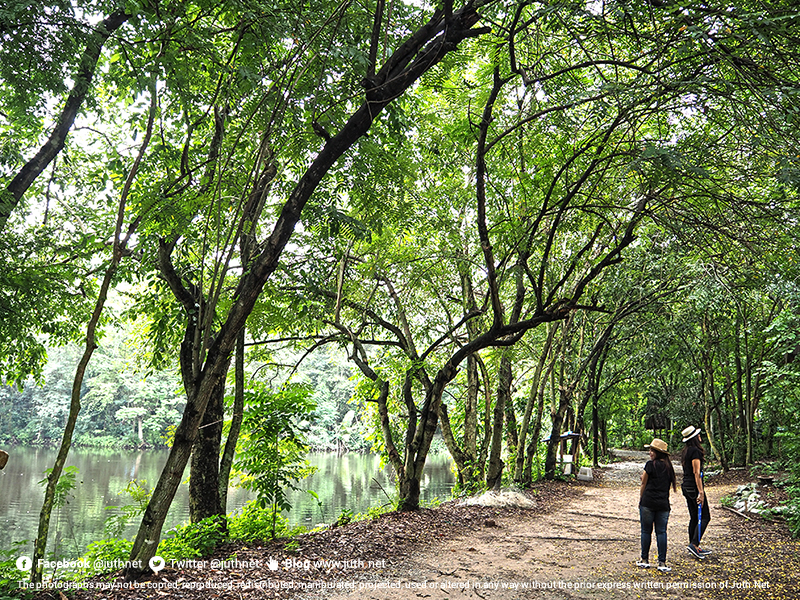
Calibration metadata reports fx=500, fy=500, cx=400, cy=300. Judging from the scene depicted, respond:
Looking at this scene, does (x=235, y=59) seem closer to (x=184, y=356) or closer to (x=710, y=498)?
(x=184, y=356)

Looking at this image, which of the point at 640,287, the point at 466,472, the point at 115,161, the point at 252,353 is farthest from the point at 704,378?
the point at 115,161

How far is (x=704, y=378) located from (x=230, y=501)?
18094 mm

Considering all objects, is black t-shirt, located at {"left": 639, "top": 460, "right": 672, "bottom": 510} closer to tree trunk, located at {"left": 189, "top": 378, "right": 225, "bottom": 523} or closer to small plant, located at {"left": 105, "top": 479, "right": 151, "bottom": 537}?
tree trunk, located at {"left": 189, "top": 378, "right": 225, "bottom": 523}

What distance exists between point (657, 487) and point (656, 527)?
0.47 metres

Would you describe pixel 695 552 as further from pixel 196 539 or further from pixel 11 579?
pixel 11 579

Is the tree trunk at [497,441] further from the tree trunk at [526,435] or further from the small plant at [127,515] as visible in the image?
the small plant at [127,515]

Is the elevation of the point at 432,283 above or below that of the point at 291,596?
above

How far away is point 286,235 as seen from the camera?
457 centimetres

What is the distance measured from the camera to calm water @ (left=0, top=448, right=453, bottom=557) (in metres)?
14.8

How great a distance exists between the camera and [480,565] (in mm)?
6012

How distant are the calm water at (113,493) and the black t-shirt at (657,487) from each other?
423cm

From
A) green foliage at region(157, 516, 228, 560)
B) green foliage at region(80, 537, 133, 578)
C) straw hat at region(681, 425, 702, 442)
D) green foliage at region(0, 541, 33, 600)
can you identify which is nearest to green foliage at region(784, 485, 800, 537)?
straw hat at region(681, 425, 702, 442)

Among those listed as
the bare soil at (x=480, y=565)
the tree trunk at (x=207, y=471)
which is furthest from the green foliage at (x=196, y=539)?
the tree trunk at (x=207, y=471)

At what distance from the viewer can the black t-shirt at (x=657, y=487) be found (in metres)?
5.95
